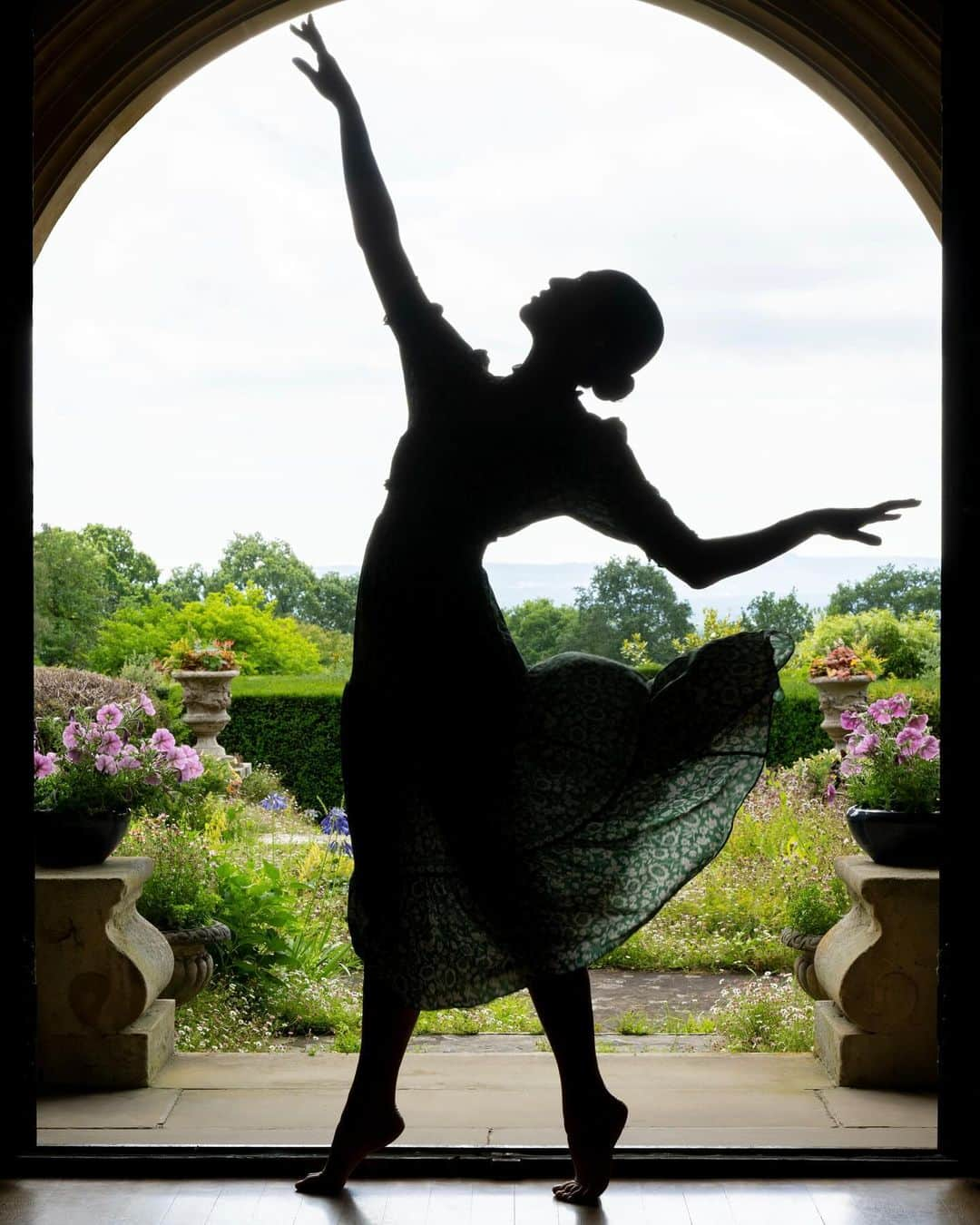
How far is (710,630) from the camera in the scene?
25.5ft

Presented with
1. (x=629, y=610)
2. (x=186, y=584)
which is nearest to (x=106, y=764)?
(x=629, y=610)

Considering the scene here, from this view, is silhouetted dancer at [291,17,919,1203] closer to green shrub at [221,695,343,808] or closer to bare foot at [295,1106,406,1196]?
bare foot at [295,1106,406,1196]

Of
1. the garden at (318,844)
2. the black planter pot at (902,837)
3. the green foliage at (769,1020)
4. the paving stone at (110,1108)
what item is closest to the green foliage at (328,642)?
the garden at (318,844)

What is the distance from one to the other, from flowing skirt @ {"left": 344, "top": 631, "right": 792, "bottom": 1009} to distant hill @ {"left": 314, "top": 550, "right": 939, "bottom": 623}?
11.9ft

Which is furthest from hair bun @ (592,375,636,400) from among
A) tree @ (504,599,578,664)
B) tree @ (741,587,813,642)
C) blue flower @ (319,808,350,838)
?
tree @ (741,587,813,642)

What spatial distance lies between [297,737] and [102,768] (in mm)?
5187

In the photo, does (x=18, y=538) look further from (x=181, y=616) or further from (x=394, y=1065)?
(x=181, y=616)

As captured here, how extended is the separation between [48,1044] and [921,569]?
936cm

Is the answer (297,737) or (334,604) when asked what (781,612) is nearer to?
(297,737)

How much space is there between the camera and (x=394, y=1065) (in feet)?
7.65

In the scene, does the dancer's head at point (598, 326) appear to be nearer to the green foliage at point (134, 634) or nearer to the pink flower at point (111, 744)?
the pink flower at point (111, 744)

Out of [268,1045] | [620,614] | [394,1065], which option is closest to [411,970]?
[394,1065]

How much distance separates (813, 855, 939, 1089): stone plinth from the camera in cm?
298

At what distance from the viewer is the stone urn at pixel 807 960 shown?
133 inches
